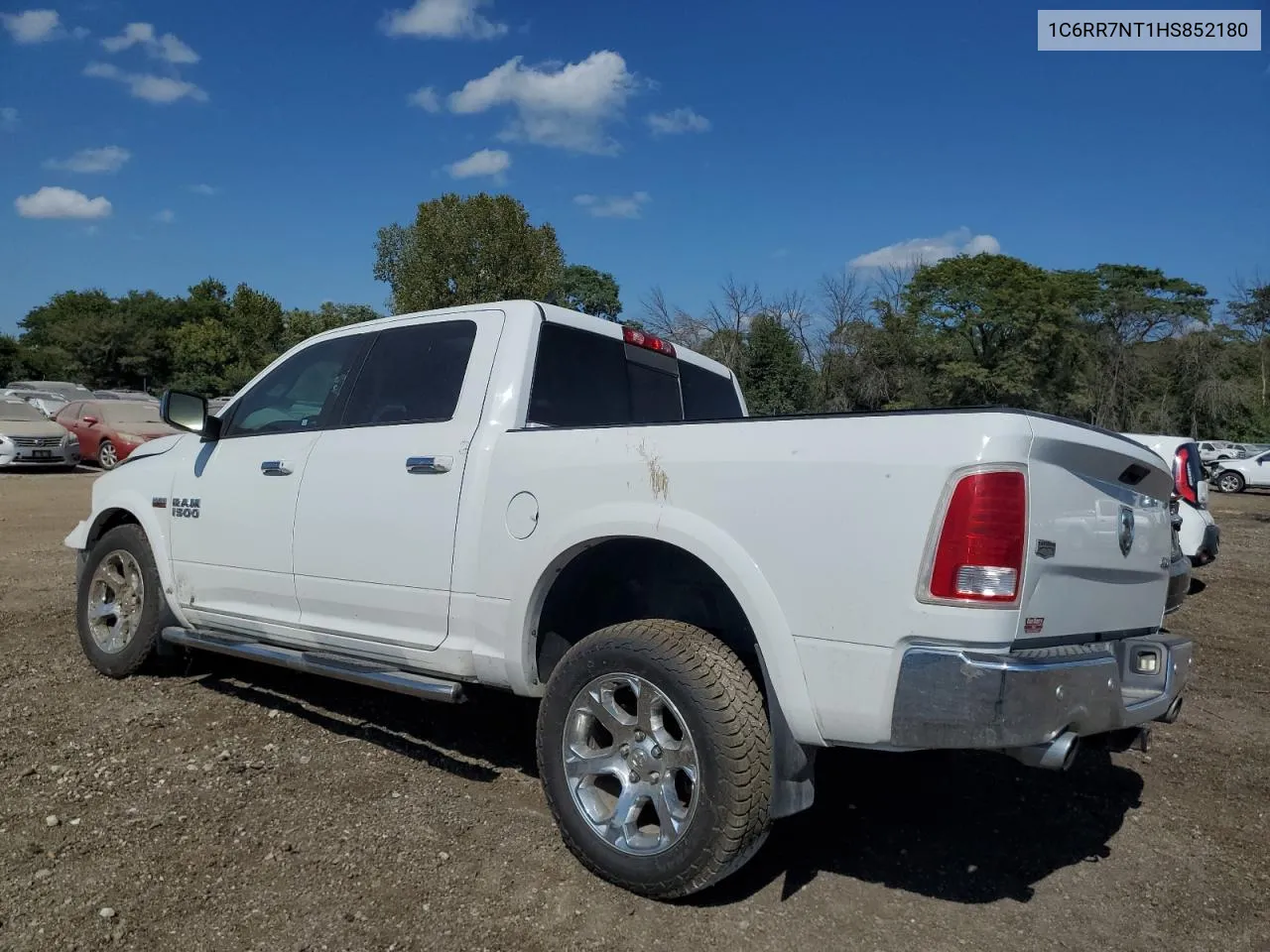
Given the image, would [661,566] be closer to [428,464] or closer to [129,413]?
[428,464]

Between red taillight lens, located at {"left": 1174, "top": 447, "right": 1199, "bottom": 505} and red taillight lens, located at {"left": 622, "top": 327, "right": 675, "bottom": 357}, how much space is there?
6.04m

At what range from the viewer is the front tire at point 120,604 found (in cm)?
505

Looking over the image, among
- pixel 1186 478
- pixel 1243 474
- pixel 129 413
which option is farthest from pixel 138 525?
pixel 1243 474

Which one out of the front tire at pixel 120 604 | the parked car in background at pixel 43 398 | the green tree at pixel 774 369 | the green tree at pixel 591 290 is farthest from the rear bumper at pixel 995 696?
the green tree at pixel 591 290

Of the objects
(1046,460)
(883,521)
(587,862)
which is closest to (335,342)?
(587,862)

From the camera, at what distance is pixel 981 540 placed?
250cm

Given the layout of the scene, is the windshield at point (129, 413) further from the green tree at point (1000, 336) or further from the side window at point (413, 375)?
the green tree at point (1000, 336)

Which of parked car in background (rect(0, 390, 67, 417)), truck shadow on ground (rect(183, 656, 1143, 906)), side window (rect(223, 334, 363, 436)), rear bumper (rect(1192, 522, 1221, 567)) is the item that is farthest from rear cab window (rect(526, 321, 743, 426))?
parked car in background (rect(0, 390, 67, 417))

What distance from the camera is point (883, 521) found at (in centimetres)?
260

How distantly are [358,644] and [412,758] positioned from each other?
61 cm

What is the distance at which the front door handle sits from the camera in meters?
3.72

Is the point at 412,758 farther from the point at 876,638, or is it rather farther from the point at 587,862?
the point at 876,638

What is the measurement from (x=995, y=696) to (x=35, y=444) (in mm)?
21988

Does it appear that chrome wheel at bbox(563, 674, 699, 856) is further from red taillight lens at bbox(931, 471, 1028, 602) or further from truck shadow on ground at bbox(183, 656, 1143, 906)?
red taillight lens at bbox(931, 471, 1028, 602)
